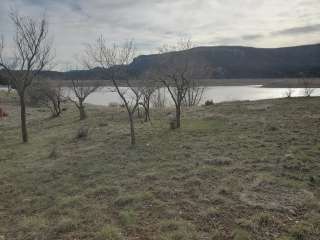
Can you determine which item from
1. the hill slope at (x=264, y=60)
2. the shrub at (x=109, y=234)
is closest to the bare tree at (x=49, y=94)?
the shrub at (x=109, y=234)

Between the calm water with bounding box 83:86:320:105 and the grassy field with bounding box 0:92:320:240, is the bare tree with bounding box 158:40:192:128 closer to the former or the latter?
the grassy field with bounding box 0:92:320:240

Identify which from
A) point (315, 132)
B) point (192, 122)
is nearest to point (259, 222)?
point (315, 132)

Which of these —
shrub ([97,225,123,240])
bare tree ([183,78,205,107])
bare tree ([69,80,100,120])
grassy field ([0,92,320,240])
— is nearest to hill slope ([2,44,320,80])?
bare tree ([183,78,205,107])

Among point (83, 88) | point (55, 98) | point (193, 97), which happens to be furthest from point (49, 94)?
point (193, 97)

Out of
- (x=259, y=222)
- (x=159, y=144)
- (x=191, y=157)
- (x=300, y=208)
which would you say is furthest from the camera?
(x=159, y=144)

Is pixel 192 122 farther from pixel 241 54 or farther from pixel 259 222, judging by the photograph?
pixel 241 54

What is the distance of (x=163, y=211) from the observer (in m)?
4.93

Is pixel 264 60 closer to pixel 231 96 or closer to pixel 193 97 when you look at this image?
pixel 231 96

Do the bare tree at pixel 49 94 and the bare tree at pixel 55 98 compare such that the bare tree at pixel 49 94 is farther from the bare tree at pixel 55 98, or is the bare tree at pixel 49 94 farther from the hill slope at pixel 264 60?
the hill slope at pixel 264 60

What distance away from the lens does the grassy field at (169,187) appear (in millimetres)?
4348

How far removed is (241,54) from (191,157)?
105 m

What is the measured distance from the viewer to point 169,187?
6020 millimetres

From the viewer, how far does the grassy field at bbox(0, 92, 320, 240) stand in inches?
171

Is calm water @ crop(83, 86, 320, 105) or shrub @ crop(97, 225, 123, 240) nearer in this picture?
shrub @ crop(97, 225, 123, 240)
